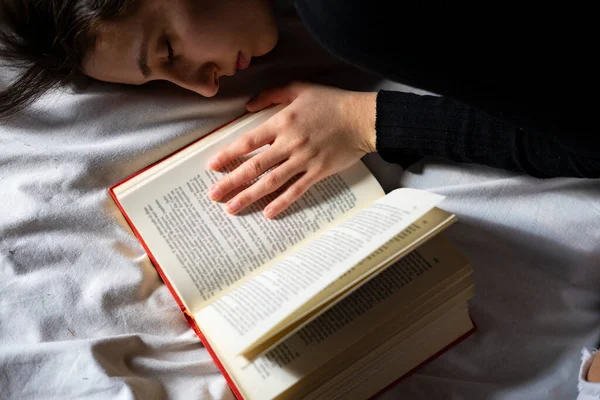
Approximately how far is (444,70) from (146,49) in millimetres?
408

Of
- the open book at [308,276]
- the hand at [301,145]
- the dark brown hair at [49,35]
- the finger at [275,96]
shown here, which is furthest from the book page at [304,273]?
the dark brown hair at [49,35]

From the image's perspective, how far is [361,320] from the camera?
70cm

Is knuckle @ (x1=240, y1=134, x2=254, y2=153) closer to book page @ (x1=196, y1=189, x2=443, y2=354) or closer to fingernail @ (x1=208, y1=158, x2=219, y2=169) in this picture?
fingernail @ (x1=208, y1=158, x2=219, y2=169)

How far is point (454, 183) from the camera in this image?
2.84 ft

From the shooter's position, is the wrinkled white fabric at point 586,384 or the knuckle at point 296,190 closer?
the wrinkled white fabric at point 586,384

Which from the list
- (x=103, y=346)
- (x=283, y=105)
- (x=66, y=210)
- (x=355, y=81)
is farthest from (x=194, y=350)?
(x=355, y=81)

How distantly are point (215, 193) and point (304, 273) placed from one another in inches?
7.9

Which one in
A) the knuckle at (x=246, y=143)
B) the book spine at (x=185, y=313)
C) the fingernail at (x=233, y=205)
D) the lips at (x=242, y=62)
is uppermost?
the lips at (x=242, y=62)

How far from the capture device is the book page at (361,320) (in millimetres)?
674

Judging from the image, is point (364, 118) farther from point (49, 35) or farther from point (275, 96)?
point (49, 35)

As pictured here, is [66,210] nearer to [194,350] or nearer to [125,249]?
[125,249]

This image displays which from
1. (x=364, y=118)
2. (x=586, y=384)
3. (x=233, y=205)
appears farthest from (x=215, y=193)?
(x=586, y=384)

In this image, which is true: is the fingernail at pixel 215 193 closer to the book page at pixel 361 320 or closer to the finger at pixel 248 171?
the finger at pixel 248 171

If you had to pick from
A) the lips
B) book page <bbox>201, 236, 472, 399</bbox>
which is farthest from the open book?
the lips
